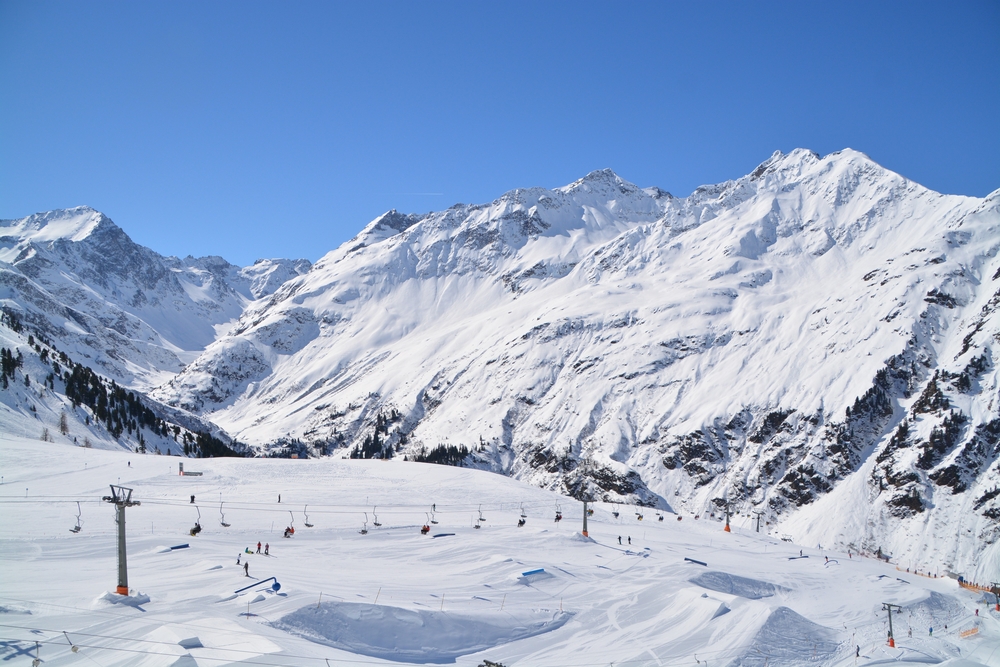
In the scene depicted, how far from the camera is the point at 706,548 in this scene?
6788 cm

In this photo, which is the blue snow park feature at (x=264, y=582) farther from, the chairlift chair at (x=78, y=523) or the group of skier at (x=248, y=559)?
the chairlift chair at (x=78, y=523)

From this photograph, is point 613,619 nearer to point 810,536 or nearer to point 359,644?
point 359,644

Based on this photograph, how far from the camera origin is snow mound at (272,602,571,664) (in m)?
34.3

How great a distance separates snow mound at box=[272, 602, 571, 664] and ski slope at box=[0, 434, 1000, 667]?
0.34ft

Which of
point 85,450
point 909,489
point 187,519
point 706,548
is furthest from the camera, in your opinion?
point 909,489

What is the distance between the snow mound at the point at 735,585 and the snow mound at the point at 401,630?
1798 cm

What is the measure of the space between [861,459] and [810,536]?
2201 centimetres

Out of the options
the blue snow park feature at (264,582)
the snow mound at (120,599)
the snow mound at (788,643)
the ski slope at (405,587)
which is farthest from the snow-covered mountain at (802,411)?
the snow mound at (120,599)

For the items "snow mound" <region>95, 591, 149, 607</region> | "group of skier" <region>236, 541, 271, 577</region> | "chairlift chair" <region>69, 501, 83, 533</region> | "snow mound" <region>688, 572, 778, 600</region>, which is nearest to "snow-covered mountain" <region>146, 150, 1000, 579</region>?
A: "snow mound" <region>688, 572, 778, 600</region>

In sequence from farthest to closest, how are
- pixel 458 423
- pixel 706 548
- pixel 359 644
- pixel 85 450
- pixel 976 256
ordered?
pixel 458 423 < pixel 976 256 < pixel 85 450 < pixel 706 548 < pixel 359 644

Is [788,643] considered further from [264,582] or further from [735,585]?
[264,582]

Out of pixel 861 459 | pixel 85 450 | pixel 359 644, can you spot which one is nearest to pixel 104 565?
pixel 359 644

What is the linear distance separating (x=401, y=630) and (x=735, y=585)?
98.2 feet

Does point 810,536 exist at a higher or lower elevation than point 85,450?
lower
